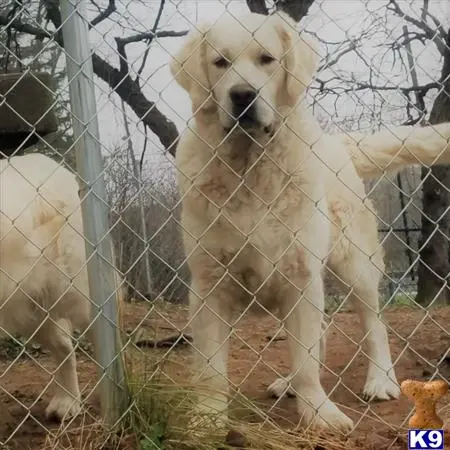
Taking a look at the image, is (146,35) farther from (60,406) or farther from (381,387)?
(381,387)

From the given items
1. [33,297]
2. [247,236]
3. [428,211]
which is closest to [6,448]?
[33,297]

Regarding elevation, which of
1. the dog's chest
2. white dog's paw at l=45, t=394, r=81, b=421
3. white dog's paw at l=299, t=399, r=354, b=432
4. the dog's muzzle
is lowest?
white dog's paw at l=45, t=394, r=81, b=421

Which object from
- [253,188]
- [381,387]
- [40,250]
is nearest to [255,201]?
[253,188]

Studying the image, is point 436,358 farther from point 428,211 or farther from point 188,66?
point 428,211

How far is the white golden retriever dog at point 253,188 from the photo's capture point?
2.40 meters

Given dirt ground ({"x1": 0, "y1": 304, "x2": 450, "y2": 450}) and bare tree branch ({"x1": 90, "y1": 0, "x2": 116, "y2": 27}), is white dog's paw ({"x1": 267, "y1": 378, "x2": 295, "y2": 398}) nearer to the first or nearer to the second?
dirt ground ({"x1": 0, "y1": 304, "x2": 450, "y2": 450})

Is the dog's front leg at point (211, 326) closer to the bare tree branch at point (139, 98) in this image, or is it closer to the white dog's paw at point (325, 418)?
the white dog's paw at point (325, 418)

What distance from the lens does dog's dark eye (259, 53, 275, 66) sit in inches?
96.0

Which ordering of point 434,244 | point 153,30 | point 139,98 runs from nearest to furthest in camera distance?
point 153,30
point 139,98
point 434,244

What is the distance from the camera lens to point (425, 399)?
1.76 m

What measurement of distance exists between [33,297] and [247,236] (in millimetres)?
727

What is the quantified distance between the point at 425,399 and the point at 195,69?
1.30 meters

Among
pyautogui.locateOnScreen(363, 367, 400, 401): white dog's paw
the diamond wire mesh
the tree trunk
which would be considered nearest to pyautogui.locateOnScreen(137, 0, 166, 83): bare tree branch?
the diamond wire mesh

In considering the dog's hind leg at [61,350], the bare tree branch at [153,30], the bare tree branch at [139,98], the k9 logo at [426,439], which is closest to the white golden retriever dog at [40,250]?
the dog's hind leg at [61,350]
